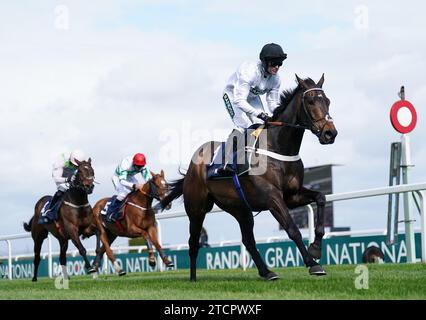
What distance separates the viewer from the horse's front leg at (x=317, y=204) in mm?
7102

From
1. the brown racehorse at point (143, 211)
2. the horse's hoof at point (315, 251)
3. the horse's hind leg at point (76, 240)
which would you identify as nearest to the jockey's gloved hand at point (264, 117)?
the horse's hoof at point (315, 251)

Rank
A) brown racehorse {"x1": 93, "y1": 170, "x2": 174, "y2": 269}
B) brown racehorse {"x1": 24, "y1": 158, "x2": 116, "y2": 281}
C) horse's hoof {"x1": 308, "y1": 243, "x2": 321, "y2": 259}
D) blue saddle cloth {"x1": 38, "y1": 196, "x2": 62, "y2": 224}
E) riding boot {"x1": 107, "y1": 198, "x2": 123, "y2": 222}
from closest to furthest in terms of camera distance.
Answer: horse's hoof {"x1": 308, "y1": 243, "x2": 321, "y2": 259} → brown racehorse {"x1": 24, "y1": 158, "x2": 116, "y2": 281} → blue saddle cloth {"x1": 38, "y1": 196, "x2": 62, "y2": 224} → brown racehorse {"x1": 93, "y1": 170, "x2": 174, "y2": 269} → riding boot {"x1": 107, "y1": 198, "x2": 123, "y2": 222}

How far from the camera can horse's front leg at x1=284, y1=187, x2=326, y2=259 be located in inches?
280

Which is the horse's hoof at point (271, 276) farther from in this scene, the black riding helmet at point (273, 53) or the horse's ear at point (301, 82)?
the black riding helmet at point (273, 53)

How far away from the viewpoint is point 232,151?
785 centimetres

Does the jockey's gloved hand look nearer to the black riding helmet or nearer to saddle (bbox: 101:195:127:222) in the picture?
the black riding helmet

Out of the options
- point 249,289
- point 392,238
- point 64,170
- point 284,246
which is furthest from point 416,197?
point 64,170

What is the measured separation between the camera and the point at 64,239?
42.9 feet

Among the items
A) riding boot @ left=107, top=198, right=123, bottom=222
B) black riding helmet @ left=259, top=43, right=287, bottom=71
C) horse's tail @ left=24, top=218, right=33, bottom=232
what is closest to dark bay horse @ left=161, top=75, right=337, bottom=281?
black riding helmet @ left=259, top=43, right=287, bottom=71

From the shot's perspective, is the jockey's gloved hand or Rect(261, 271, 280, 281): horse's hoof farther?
the jockey's gloved hand

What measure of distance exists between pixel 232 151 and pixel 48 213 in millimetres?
6009

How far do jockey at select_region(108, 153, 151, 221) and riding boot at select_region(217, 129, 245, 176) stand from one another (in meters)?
5.40
